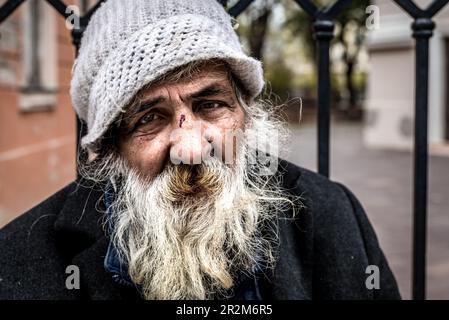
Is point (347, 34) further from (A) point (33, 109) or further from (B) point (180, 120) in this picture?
(B) point (180, 120)

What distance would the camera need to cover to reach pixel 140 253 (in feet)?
5.48

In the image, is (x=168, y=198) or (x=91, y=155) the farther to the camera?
(x=91, y=155)

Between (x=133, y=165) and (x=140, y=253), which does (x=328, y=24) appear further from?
(x=140, y=253)

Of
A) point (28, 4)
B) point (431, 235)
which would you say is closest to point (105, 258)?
point (431, 235)

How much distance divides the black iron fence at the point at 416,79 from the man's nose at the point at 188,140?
350 mm

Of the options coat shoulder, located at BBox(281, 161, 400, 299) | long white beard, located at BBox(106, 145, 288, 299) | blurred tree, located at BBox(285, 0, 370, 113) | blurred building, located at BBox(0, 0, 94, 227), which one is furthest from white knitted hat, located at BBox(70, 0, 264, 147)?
blurred tree, located at BBox(285, 0, 370, 113)

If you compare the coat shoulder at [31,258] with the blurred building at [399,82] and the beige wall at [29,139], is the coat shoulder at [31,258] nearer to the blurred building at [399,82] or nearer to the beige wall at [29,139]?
the beige wall at [29,139]

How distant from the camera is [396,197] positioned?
335 inches

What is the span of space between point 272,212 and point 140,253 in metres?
0.45

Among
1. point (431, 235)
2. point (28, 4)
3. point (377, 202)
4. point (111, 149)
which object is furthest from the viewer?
point (377, 202)

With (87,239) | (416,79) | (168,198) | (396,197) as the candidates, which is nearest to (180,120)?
(168,198)

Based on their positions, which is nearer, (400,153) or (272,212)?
(272,212)

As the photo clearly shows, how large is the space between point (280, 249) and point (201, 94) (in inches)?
20.1

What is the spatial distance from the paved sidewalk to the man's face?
0.36m
